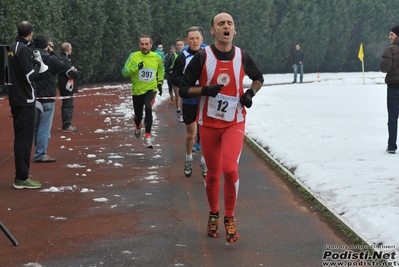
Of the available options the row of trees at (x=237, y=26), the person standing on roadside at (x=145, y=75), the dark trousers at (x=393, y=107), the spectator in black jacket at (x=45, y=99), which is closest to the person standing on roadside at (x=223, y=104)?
the spectator in black jacket at (x=45, y=99)

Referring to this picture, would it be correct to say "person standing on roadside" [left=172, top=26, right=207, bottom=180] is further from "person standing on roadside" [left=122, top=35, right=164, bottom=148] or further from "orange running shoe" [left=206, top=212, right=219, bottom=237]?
"orange running shoe" [left=206, top=212, right=219, bottom=237]

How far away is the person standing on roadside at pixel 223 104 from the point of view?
6.94 m

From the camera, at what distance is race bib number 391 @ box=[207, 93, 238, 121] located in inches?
276

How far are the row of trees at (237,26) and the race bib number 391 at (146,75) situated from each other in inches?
535

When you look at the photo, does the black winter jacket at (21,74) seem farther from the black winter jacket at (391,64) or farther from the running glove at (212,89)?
the black winter jacket at (391,64)

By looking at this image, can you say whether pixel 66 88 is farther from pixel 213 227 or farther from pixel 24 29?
pixel 213 227

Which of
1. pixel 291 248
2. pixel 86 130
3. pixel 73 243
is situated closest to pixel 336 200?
pixel 291 248

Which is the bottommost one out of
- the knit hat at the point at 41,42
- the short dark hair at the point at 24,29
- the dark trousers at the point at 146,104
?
the dark trousers at the point at 146,104

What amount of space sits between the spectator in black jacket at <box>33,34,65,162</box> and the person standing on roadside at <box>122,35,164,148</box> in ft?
4.04

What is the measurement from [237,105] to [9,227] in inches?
104

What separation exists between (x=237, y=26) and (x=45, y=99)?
39123mm

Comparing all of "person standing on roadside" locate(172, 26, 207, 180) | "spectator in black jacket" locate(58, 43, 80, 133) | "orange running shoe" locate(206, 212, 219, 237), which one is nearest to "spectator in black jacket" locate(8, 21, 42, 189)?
"person standing on roadside" locate(172, 26, 207, 180)

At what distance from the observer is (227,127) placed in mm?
7059

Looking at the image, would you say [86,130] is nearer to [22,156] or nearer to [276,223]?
[22,156]
